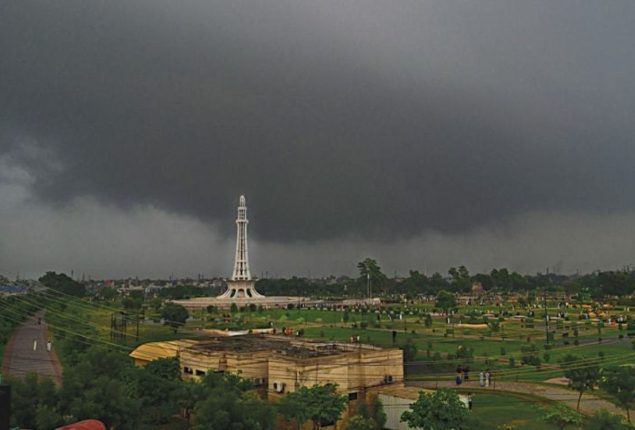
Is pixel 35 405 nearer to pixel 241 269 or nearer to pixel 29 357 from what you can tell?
pixel 29 357

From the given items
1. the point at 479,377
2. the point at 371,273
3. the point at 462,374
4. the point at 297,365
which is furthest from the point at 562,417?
the point at 371,273

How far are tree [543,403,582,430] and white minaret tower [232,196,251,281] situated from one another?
96.3 meters

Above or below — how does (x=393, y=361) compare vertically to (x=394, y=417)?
above

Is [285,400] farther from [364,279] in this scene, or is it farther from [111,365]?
[364,279]

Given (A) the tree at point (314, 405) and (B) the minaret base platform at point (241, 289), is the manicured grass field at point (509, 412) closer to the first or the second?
(A) the tree at point (314, 405)

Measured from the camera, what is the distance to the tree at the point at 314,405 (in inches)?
952

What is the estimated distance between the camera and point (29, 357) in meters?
44.9

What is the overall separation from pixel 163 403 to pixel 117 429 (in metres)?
3.72

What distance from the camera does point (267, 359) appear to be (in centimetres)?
3053

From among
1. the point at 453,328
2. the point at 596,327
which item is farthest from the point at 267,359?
the point at 596,327

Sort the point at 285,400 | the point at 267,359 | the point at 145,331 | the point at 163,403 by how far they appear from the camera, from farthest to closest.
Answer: the point at 145,331 → the point at 267,359 → the point at 163,403 → the point at 285,400

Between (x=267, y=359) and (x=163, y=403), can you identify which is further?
(x=267, y=359)

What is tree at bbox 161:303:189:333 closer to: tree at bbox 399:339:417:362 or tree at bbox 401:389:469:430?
tree at bbox 399:339:417:362

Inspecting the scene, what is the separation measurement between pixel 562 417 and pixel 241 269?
9801 cm
